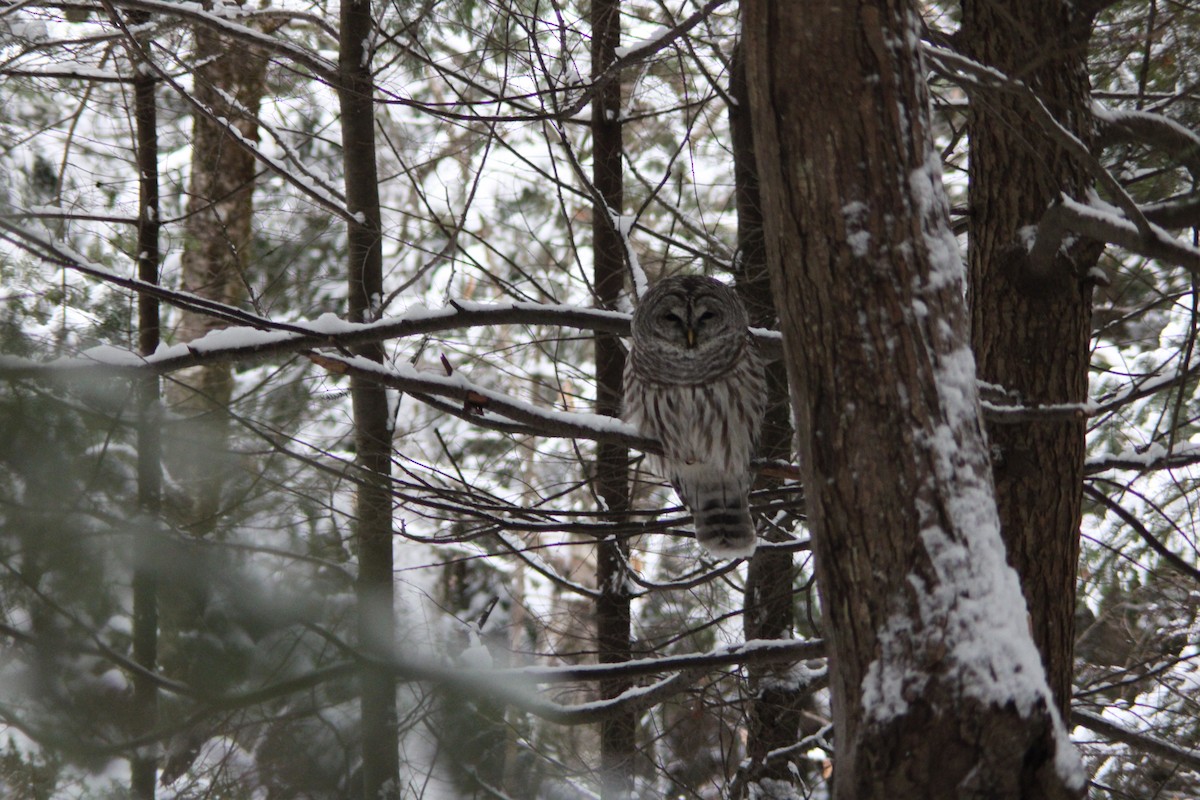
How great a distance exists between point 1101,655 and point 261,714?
587 centimetres

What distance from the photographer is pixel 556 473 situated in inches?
228

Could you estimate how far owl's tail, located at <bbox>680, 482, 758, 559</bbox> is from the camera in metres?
4.52

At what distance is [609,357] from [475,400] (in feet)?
10.1

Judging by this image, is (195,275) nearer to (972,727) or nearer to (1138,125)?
(1138,125)

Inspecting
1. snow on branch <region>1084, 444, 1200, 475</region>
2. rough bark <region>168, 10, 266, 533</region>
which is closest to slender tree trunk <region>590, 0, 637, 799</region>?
rough bark <region>168, 10, 266, 533</region>

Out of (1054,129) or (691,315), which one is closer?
(1054,129)

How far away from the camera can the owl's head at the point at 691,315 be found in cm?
472

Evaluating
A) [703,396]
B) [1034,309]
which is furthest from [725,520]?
[1034,309]

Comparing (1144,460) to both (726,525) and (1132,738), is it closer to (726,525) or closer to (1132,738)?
(1132,738)

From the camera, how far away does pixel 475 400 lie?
344 centimetres

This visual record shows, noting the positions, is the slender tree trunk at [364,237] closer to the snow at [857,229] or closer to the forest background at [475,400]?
the forest background at [475,400]

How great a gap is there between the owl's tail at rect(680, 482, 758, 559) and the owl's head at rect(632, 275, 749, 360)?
0.69m

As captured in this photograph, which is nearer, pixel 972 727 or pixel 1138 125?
pixel 972 727

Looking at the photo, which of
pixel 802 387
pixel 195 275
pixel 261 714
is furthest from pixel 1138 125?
pixel 195 275
